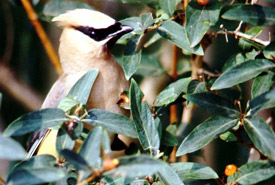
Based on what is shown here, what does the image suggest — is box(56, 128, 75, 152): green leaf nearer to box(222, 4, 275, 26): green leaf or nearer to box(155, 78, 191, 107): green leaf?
box(155, 78, 191, 107): green leaf


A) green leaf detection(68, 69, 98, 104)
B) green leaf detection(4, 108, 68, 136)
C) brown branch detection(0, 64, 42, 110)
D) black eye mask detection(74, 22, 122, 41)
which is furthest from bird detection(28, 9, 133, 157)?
brown branch detection(0, 64, 42, 110)

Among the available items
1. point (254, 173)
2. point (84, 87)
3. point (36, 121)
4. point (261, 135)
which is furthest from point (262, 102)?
point (36, 121)

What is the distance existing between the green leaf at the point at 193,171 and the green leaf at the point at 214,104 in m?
0.20

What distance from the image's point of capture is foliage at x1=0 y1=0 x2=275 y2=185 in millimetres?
1397

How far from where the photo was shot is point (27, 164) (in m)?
1.53

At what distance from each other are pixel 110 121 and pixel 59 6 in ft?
3.68

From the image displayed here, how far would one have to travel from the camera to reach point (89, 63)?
2.42 meters

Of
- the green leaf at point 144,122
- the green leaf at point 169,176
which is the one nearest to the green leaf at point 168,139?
the green leaf at point 144,122

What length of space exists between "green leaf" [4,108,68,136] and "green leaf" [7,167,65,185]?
18 centimetres

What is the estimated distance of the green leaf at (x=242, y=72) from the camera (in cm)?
166

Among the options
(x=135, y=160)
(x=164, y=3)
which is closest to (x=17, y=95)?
(x=164, y=3)

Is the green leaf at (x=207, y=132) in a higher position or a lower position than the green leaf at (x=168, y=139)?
higher

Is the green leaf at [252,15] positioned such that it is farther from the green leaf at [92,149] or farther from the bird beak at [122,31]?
the green leaf at [92,149]

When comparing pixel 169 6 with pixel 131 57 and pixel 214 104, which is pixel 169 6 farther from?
pixel 214 104
